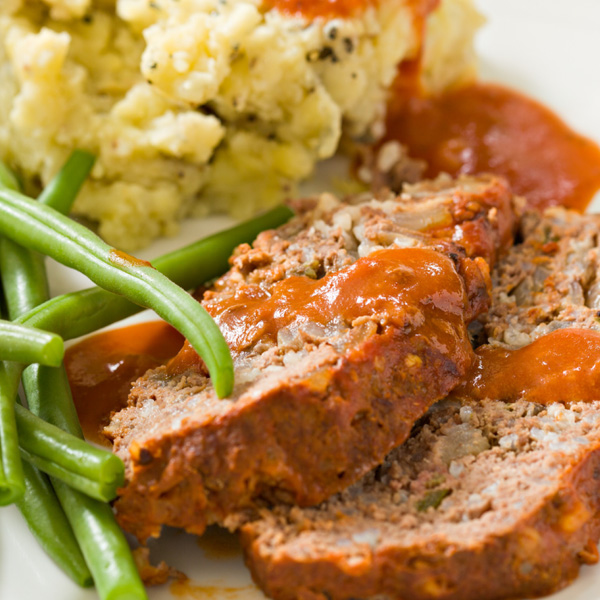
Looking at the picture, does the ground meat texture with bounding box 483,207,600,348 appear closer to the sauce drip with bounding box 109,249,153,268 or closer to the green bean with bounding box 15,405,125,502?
the sauce drip with bounding box 109,249,153,268

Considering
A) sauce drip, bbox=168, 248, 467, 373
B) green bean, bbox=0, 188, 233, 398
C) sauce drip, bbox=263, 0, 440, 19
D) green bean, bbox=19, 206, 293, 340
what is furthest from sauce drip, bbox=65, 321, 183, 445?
sauce drip, bbox=263, 0, 440, 19

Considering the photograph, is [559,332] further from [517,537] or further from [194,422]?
[194,422]

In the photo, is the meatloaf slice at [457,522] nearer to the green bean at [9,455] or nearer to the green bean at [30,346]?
the green bean at [9,455]

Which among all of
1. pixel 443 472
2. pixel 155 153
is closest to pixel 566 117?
pixel 155 153

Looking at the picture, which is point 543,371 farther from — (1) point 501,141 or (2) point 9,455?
(1) point 501,141

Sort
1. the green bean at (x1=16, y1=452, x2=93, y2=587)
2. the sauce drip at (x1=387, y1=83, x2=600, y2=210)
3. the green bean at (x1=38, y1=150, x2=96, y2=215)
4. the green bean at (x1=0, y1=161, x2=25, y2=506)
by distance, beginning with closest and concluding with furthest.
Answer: the green bean at (x1=0, y1=161, x2=25, y2=506) → the green bean at (x1=16, y1=452, x2=93, y2=587) → the green bean at (x1=38, y1=150, x2=96, y2=215) → the sauce drip at (x1=387, y1=83, x2=600, y2=210)

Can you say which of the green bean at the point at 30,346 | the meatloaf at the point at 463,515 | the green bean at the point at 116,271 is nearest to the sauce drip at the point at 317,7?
the green bean at the point at 116,271

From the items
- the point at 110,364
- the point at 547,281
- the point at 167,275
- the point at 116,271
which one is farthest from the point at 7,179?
the point at 547,281
